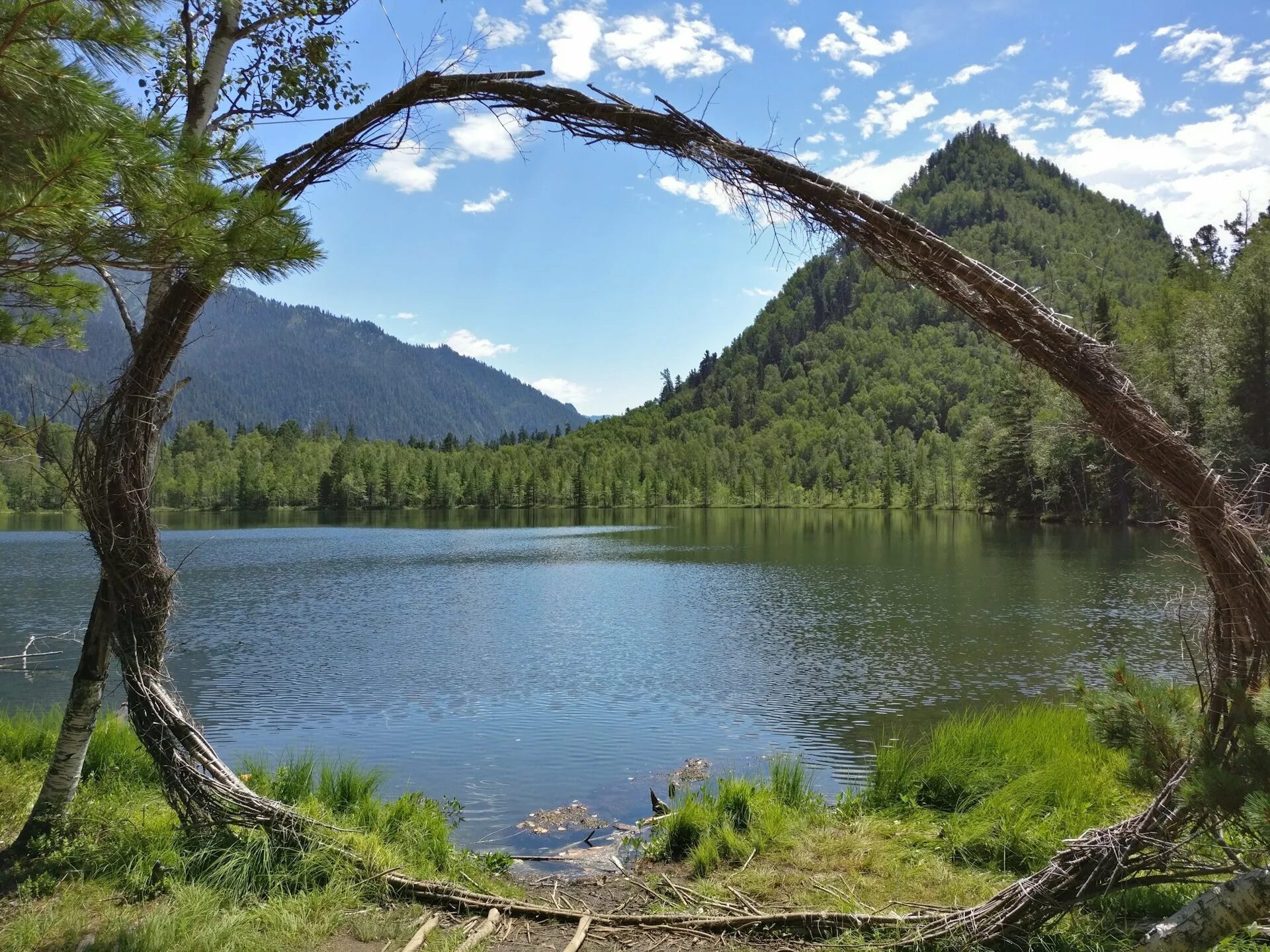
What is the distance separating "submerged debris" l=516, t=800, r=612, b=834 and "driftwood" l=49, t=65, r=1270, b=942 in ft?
16.5

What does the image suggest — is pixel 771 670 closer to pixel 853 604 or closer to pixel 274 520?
pixel 853 604

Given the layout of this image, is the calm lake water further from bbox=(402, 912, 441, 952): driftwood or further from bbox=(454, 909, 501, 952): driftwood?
bbox=(454, 909, 501, 952): driftwood

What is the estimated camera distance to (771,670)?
19500mm

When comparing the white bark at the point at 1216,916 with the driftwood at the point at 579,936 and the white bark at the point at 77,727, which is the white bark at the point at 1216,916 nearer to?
the driftwood at the point at 579,936

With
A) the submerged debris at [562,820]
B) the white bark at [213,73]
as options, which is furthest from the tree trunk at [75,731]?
the submerged debris at [562,820]

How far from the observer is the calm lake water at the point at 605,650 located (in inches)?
520

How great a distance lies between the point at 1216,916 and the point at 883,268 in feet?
10.4

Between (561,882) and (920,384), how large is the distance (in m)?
190

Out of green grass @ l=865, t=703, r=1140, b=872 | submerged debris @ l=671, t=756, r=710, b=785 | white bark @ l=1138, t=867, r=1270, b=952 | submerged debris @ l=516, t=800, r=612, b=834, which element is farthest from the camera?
submerged debris @ l=671, t=756, r=710, b=785

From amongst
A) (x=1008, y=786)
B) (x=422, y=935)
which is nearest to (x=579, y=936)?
(x=422, y=935)

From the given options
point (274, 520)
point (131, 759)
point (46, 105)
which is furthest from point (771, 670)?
point (274, 520)

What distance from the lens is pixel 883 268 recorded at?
4.20 meters

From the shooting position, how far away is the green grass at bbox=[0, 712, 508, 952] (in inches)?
158

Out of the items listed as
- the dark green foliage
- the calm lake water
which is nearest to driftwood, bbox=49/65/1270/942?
the dark green foliage
